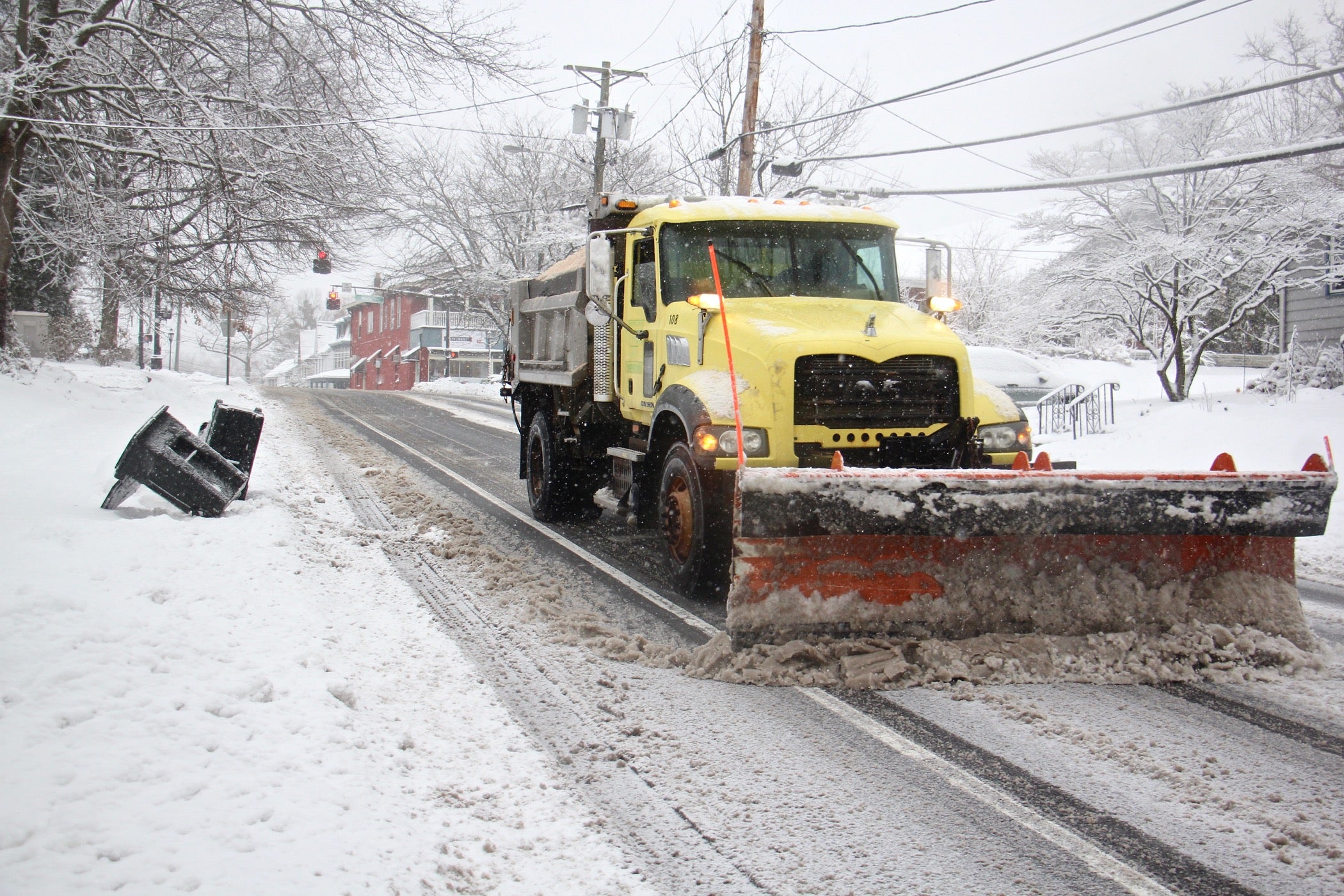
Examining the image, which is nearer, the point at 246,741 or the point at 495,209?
the point at 246,741

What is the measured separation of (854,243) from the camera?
22.2 ft

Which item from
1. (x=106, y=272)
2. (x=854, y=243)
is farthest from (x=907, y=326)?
(x=106, y=272)

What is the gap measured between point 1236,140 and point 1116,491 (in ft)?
60.5

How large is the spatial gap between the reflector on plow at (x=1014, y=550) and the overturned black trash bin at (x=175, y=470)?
459 centimetres

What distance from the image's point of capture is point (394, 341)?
228ft

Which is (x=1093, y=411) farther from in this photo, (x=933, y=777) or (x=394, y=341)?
(x=394, y=341)

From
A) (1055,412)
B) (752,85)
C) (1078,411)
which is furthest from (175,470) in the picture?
(1055,412)

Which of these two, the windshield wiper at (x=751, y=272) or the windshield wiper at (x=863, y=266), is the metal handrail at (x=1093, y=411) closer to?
the windshield wiper at (x=863, y=266)

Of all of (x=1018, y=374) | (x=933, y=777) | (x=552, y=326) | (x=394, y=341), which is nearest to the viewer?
(x=933, y=777)

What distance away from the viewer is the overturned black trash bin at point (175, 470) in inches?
263

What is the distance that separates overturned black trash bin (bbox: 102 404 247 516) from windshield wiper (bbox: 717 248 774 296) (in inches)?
161

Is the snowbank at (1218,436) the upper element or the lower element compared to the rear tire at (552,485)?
upper

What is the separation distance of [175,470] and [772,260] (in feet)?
15.0

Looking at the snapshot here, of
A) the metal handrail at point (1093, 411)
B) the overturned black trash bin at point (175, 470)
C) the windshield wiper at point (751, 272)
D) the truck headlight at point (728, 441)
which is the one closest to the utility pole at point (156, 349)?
the overturned black trash bin at point (175, 470)
